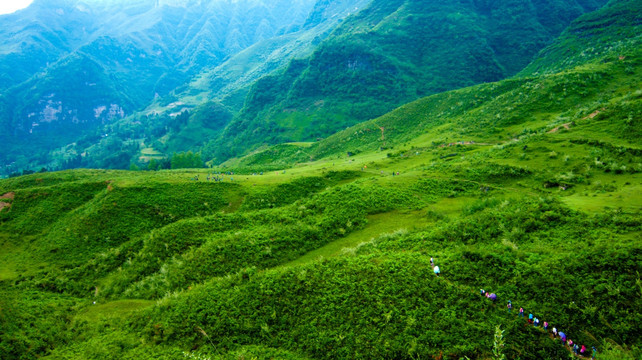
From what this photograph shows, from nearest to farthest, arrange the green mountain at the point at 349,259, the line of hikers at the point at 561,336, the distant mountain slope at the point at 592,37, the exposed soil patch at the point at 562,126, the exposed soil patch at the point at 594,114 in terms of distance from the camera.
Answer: the line of hikers at the point at 561,336, the green mountain at the point at 349,259, the exposed soil patch at the point at 594,114, the exposed soil patch at the point at 562,126, the distant mountain slope at the point at 592,37

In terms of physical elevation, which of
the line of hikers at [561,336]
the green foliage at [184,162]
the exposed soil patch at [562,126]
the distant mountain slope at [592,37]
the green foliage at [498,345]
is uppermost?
the green foliage at [184,162]

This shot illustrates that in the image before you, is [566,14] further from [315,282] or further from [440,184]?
[315,282]

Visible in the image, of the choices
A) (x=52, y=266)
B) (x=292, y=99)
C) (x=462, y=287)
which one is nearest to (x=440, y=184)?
(x=462, y=287)

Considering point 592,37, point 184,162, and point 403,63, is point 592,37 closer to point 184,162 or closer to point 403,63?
point 403,63

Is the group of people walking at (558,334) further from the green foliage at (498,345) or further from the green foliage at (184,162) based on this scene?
the green foliage at (184,162)

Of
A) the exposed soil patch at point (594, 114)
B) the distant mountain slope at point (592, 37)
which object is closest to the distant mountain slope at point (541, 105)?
the exposed soil patch at point (594, 114)

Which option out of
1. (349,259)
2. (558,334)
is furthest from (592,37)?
(349,259)
